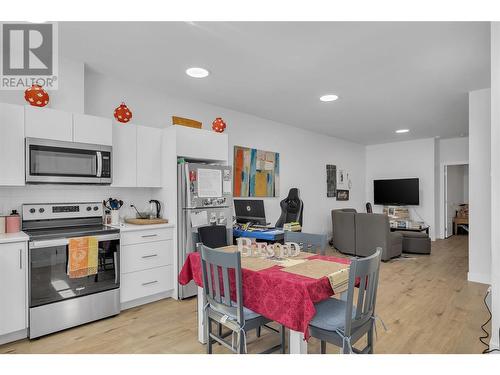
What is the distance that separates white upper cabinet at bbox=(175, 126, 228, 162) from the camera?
3.65 metres

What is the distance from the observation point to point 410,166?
7762 millimetres

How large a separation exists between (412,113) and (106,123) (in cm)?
477

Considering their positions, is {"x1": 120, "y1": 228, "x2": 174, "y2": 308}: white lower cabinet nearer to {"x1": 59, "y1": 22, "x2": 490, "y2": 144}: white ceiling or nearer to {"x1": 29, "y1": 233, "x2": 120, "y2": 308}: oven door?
{"x1": 29, "y1": 233, "x2": 120, "y2": 308}: oven door

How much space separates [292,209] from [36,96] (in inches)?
145

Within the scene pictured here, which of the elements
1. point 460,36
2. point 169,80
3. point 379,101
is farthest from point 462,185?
point 169,80

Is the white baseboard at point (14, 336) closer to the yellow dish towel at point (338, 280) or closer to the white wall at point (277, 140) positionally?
the white wall at point (277, 140)

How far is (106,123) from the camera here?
3092 millimetres

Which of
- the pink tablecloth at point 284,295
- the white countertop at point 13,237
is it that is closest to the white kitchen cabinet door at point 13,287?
the white countertop at point 13,237

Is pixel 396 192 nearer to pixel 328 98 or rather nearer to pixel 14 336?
pixel 328 98

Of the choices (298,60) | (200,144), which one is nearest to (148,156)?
(200,144)

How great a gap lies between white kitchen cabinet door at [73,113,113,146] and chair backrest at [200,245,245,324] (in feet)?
6.11

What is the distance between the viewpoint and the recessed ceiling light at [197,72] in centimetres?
327

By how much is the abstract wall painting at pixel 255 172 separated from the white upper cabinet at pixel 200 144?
0.79m

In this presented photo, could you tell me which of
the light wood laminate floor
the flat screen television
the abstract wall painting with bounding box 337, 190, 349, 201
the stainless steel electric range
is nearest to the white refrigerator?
the light wood laminate floor
